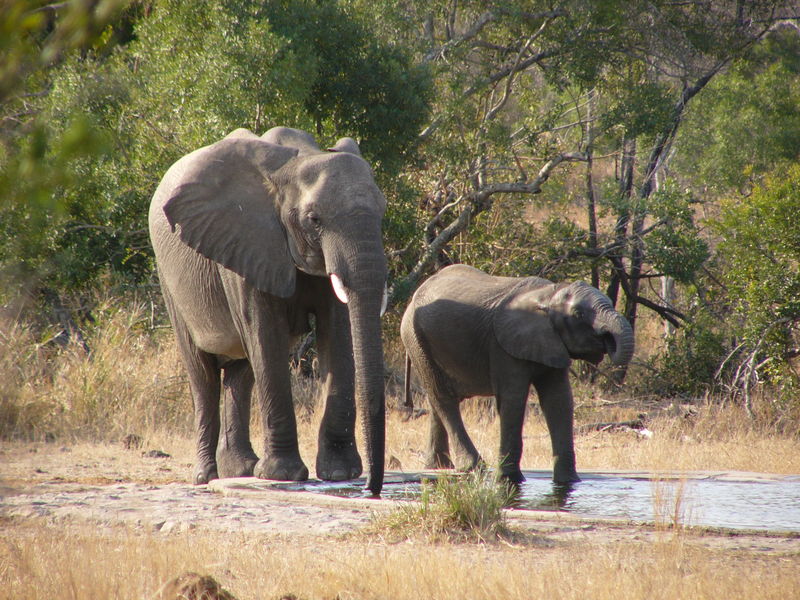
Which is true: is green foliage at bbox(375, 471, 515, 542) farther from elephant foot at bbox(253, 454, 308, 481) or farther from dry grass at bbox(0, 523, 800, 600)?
elephant foot at bbox(253, 454, 308, 481)

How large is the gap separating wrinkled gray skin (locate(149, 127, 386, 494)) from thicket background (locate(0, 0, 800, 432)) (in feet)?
9.77

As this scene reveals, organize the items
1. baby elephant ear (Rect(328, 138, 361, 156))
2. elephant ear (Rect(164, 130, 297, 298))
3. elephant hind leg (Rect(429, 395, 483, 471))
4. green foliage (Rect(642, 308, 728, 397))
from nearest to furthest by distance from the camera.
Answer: elephant ear (Rect(164, 130, 297, 298)), baby elephant ear (Rect(328, 138, 361, 156)), elephant hind leg (Rect(429, 395, 483, 471)), green foliage (Rect(642, 308, 728, 397))

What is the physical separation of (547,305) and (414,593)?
4.12 metres

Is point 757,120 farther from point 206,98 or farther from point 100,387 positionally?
point 100,387

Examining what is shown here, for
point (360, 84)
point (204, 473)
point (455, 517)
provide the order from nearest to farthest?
1. point (455, 517)
2. point (204, 473)
3. point (360, 84)

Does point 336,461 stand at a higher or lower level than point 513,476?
higher

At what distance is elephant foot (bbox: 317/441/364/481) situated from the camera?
7574 millimetres

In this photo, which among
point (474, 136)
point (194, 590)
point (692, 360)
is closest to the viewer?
point (194, 590)

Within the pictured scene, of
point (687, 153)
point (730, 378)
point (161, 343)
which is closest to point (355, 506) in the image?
point (161, 343)

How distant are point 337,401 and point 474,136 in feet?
27.2

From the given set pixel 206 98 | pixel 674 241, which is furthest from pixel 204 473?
pixel 674 241

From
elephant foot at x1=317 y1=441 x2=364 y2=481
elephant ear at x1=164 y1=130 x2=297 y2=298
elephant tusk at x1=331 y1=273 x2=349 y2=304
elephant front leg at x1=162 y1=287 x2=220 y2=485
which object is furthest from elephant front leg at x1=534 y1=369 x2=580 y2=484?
elephant front leg at x1=162 y1=287 x2=220 y2=485

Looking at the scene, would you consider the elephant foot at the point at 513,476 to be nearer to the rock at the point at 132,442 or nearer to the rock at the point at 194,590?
the rock at the point at 194,590

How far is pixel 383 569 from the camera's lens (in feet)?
15.1
